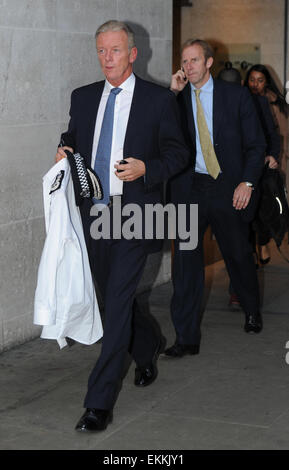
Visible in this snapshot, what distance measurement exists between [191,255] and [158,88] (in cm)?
150

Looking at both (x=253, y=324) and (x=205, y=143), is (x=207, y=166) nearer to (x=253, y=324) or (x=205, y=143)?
(x=205, y=143)

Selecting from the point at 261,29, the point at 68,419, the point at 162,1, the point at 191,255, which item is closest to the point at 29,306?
the point at 191,255

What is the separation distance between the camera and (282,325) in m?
7.06

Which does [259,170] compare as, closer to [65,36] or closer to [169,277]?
[65,36]

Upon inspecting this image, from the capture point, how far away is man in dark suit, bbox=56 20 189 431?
191 inches

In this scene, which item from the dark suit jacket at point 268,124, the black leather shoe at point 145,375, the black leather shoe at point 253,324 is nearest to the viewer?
the black leather shoe at point 145,375

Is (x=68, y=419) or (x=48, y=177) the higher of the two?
(x=48, y=177)

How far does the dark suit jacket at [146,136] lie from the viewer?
4.99m

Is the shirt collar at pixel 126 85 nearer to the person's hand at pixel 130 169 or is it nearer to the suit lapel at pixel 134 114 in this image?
the suit lapel at pixel 134 114

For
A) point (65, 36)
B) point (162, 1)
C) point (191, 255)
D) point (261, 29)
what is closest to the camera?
point (191, 255)

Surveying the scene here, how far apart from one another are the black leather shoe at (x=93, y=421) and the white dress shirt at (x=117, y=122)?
1148mm

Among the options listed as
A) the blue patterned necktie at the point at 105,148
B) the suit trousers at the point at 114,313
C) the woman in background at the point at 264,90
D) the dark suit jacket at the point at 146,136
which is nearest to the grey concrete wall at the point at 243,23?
the woman in background at the point at 264,90

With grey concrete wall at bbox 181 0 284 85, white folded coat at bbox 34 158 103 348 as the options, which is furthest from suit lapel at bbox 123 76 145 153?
grey concrete wall at bbox 181 0 284 85

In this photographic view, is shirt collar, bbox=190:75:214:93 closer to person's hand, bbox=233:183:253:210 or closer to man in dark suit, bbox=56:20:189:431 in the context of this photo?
person's hand, bbox=233:183:253:210
